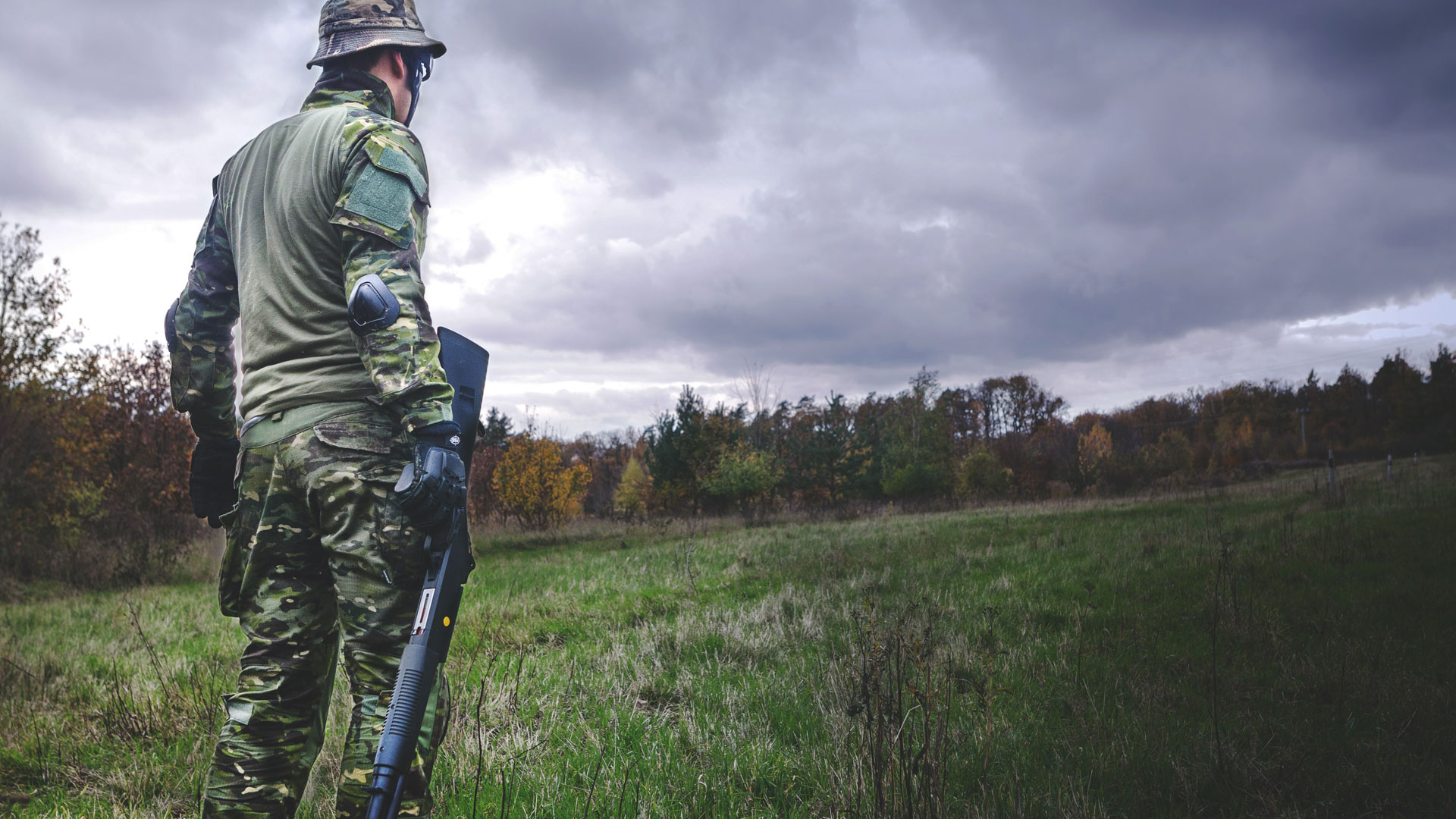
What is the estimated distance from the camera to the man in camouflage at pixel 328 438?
191 centimetres

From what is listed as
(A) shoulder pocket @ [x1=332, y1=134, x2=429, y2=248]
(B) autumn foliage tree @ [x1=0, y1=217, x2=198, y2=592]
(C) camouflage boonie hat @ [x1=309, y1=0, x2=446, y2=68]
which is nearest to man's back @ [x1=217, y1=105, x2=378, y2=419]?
(A) shoulder pocket @ [x1=332, y1=134, x2=429, y2=248]

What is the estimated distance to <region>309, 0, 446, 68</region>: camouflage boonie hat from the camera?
2260 mm

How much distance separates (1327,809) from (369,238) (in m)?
3.78

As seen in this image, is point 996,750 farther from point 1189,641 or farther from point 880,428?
point 880,428

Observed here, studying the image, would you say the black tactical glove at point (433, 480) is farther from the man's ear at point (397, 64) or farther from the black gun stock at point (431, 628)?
the man's ear at point (397, 64)

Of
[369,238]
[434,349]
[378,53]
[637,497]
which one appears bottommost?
[637,497]

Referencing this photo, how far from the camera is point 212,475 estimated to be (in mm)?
2514

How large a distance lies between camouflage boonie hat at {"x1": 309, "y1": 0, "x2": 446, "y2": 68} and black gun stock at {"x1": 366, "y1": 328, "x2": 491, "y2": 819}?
39.5 inches

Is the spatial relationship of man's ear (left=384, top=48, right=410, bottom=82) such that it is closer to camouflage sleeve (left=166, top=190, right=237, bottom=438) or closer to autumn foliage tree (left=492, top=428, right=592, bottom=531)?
camouflage sleeve (left=166, top=190, right=237, bottom=438)

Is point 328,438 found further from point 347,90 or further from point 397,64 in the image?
point 397,64

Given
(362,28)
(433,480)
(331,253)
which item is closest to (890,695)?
(433,480)

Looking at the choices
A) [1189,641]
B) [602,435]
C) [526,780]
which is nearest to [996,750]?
[526,780]

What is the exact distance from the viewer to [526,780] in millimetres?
2566

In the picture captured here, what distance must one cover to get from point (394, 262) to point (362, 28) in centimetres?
93
